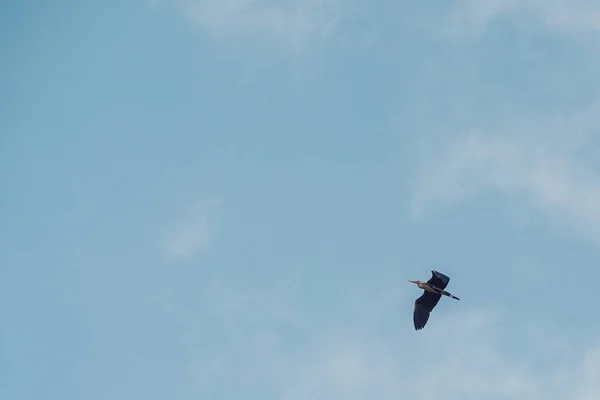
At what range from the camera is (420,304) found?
259 ft

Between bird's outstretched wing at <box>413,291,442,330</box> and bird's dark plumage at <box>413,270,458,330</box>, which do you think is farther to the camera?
bird's outstretched wing at <box>413,291,442,330</box>

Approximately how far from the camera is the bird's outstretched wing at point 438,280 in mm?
76125

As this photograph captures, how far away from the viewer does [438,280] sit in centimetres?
7669

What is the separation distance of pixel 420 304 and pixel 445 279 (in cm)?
356

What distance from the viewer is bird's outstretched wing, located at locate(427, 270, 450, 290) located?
76.1m

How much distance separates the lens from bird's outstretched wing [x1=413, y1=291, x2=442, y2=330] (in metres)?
78.2

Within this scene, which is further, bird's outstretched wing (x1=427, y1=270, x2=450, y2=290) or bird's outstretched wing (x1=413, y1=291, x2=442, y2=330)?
bird's outstretched wing (x1=413, y1=291, x2=442, y2=330)

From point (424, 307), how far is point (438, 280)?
9.96 feet

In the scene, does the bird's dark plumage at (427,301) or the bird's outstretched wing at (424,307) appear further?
the bird's outstretched wing at (424,307)

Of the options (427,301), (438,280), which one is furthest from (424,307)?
(438,280)

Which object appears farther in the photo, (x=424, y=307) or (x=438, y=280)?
(x=424, y=307)

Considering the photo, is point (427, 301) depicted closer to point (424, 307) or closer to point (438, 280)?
point (424, 307)

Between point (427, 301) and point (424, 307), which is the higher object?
point (427, 301)

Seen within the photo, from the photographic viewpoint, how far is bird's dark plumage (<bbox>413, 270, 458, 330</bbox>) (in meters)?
77.2
